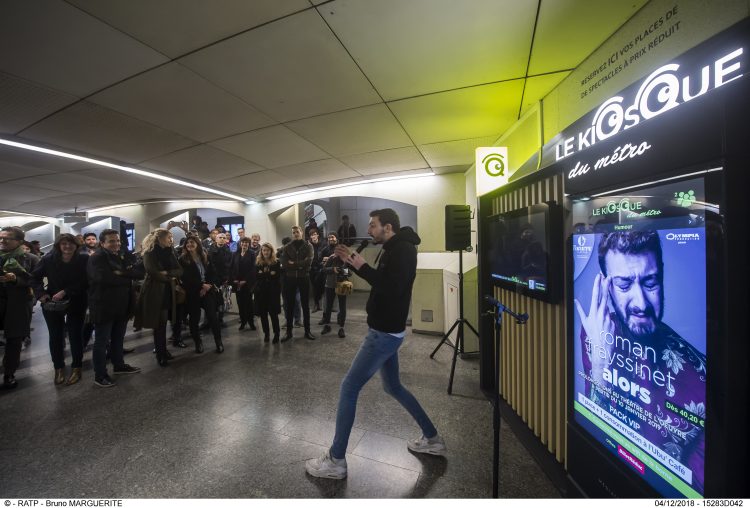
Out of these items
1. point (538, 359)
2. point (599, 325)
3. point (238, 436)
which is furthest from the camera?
point (238, 436)

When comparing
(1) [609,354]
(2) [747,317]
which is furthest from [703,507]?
(2) [747,317]

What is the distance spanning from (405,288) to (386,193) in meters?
4.20

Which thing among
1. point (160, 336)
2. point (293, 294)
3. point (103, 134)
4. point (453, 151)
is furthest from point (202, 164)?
point (453, 151)

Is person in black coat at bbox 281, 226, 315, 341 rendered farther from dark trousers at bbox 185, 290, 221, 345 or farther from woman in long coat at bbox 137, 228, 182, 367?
woman in long coat at bbox 137, 228, 182, 367

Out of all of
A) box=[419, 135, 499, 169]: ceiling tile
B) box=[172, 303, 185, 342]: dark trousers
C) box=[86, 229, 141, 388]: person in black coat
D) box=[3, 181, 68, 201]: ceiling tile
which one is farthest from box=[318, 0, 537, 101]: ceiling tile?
box=[3, 181, 68, 201]: ceiling tile

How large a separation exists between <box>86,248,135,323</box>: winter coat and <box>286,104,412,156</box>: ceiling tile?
240 cm

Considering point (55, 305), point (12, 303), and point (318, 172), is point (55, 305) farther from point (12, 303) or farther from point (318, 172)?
point (318, 172)

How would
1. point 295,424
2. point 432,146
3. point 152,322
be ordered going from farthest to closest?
point 432,146
point 152,322
point 295,424

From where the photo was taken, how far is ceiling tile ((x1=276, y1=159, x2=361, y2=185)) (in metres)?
4.68

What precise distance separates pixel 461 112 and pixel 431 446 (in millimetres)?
2954

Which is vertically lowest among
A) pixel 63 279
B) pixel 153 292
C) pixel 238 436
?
pixel 238 436

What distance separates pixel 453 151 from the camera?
13.5ft

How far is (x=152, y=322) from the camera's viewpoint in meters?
3.45

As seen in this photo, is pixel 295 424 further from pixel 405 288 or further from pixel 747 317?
pixel 747 317
